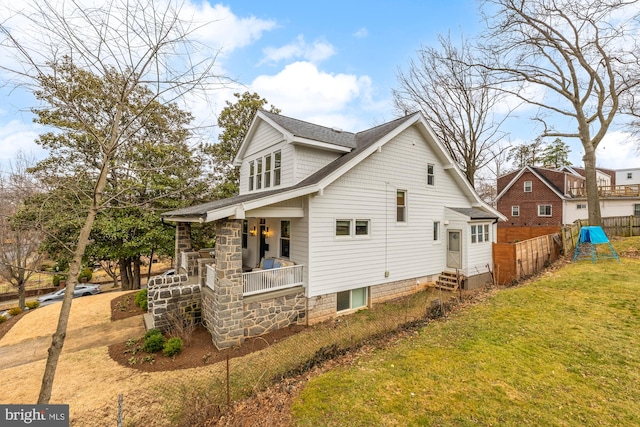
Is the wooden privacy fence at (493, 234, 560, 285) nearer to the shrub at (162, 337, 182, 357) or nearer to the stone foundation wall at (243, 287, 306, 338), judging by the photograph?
the stone foundation wall at (243, 287, 306, 338)

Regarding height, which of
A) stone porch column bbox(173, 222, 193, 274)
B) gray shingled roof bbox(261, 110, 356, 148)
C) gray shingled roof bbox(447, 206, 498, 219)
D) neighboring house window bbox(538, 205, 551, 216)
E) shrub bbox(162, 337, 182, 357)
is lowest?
shrub bbox(162, 337, 182, 357)

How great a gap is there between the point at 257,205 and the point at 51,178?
4252 millimetres

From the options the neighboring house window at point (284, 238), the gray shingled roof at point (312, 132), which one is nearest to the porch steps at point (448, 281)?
the neighboring house window at point (284, 238)

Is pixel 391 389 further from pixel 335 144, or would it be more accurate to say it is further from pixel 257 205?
pixel 335 144

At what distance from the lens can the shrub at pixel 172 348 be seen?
7.14 meters

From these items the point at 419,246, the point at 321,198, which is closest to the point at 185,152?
the point at 321,198

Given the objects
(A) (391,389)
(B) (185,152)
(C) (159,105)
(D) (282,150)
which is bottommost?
(A) (391,389)

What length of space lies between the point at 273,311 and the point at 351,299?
10.4 feet

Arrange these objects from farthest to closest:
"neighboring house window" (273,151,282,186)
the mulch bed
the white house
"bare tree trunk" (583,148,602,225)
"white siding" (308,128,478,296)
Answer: "bare tree trunk" (583,148,602,225) < "neighboring house window" (273,151,282,186) < "white siding" (308,128,478,296) < the white house < the mulch bed

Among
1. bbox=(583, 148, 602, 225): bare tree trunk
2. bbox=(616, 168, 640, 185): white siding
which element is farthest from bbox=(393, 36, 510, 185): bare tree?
bbox=(616, 168, 640, 185): white siding

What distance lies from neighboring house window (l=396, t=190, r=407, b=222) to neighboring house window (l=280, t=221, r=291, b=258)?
4.84 meters

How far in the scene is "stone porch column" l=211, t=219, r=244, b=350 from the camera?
748 cm

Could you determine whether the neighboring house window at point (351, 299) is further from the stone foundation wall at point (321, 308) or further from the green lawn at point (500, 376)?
the green lawn at point (500, 376)

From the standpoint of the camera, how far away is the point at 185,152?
4953 millimetres
